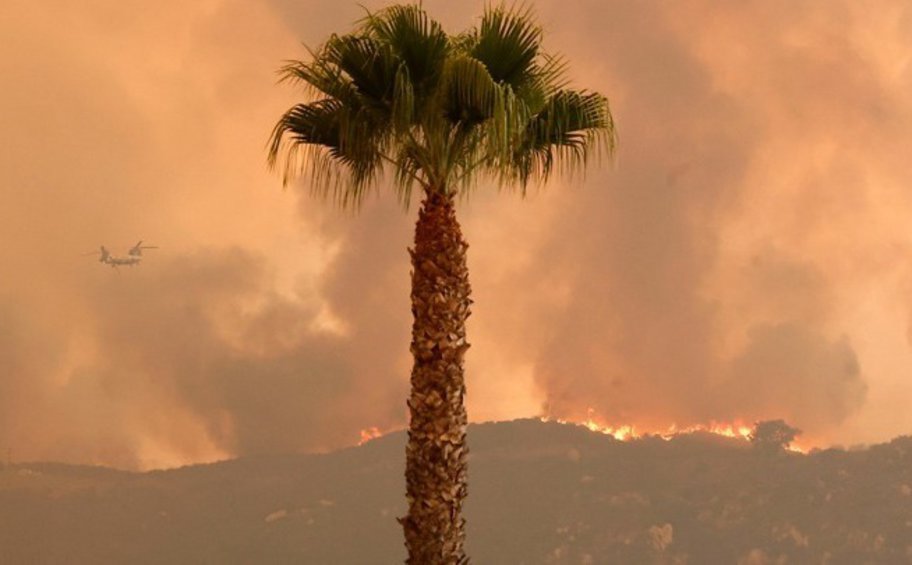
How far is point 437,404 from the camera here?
37.9 ft

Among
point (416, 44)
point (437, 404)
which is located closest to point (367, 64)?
point (416, 44)

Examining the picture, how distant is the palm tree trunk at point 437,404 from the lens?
37.7ft

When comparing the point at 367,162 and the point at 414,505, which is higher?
the point at 367,162

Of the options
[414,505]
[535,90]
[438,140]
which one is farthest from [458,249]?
[414,505]

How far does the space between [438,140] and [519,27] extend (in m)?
1.65

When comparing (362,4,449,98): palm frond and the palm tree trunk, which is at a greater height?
(362,4,449,98): palm frond

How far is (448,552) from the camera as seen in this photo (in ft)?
37.8

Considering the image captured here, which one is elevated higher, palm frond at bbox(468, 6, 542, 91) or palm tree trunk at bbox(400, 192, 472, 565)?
palm frond at bbox(468, 6, 542, 91)

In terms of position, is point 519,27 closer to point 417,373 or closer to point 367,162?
point 367,162

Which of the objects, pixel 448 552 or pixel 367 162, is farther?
pixel 367 162

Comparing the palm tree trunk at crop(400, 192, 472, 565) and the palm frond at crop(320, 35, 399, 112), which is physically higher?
the palm frond at crop(320, 35, 399, 112)

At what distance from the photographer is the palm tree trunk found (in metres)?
11.5

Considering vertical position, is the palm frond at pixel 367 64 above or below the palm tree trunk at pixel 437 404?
above

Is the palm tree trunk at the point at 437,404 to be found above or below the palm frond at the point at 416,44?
below
